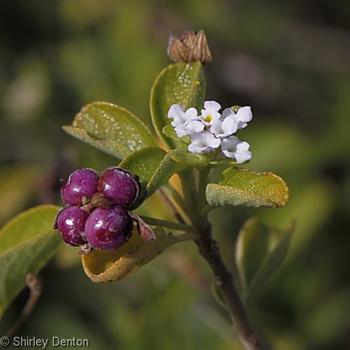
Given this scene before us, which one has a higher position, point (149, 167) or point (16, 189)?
point (149, 167)

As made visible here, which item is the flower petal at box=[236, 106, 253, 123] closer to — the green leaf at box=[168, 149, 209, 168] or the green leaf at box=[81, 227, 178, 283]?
the green leaf at box=[168, 149, 209, 168]

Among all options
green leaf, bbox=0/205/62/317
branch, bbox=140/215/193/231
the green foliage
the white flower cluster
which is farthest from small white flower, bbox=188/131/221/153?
the green foliage

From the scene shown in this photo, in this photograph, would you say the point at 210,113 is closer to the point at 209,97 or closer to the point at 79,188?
the point at 79,188

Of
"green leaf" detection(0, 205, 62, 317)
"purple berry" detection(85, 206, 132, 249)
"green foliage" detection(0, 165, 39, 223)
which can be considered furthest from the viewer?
"green foliage" detection(0, 165, 39, 223)

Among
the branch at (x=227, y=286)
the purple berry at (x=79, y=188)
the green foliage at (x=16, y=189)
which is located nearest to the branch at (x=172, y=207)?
the branch at (x=227, y=286)

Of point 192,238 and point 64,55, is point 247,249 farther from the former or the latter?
point 64,55

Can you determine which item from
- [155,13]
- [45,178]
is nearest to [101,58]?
[155,13]

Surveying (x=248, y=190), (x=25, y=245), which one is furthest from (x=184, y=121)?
(x=25, y=245)

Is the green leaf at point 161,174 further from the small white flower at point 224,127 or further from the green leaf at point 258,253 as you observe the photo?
the green leaf at point 258,253
